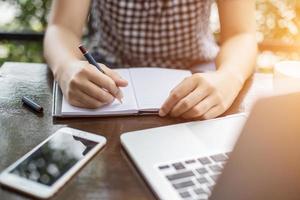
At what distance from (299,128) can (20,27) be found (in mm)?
1832

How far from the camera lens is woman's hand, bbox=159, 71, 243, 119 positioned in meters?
0.96

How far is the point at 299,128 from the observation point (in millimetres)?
525

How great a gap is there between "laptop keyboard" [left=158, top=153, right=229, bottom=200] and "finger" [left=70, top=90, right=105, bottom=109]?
26cm

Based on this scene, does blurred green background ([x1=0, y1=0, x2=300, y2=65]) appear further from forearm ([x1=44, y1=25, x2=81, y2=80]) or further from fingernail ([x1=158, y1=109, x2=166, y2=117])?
fingernail ([x1=158, y1=109, x2=166, y2=117])

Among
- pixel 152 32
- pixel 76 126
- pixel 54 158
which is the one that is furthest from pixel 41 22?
pixel 54 158

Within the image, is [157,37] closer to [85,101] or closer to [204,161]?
[85,101]

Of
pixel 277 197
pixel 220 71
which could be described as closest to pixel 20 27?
pixel 220 71

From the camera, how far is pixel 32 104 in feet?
3.26

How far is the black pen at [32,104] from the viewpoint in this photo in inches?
38.6

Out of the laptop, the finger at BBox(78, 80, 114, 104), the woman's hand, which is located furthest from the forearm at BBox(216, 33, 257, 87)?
the finger at BBox(78, 80, 114, 104)

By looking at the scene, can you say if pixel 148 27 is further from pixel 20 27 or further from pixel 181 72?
pixel 20 27

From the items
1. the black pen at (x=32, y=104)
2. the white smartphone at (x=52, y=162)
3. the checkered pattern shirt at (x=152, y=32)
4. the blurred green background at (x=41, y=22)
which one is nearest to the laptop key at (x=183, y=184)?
the white smartphone at (x=52, y=162)

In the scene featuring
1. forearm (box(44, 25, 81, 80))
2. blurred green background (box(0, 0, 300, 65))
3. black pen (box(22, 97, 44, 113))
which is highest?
forearm (box(44, 25, 81, 80))

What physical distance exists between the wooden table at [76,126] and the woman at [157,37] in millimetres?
49
